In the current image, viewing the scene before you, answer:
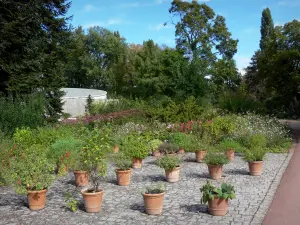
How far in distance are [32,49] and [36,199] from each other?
12.2 m

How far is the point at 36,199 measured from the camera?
6.48 m

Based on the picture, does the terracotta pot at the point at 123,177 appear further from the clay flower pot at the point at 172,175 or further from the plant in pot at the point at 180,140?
the plant in pot at the point at 180,140

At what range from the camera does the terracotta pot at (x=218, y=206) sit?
234 inches

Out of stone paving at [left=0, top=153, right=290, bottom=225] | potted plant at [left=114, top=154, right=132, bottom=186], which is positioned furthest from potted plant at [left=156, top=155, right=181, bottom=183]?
potted plant at [left=114, top=154, right=132, bottom=186]

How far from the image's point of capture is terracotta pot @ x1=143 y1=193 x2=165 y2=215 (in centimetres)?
610

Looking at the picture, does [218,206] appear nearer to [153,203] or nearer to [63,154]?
[153,203]

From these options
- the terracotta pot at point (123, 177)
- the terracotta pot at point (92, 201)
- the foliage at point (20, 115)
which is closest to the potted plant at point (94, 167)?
the terracotta pot at point (92, 201)

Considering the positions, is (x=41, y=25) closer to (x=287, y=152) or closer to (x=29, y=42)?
(x=29, y=42)

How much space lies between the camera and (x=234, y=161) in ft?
35.9

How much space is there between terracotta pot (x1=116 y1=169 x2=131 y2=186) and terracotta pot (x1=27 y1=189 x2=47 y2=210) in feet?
6.49

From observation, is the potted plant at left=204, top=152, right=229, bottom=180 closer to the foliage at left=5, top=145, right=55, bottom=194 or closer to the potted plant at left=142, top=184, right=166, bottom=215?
the potted plant at left=142, top=184, right=166, bottom=215

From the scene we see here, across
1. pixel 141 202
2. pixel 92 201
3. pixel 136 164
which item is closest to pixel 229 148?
pixel 136 164

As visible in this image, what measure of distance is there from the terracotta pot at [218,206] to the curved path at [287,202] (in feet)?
2.16

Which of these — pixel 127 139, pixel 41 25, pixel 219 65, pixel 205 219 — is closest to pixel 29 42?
pixel 41 25
